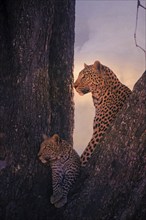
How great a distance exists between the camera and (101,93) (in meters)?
6.99

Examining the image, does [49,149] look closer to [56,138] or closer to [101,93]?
[56,138]

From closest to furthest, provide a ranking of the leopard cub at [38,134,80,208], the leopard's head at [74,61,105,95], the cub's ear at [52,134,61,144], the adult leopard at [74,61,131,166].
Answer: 1. the leopard cub at [38,134,80,208]
2. the cub's ear at [52,134,61,144]
3. the adult leopard at [74,61,131,166]
4. the leopard's head at [74,61,105,95]

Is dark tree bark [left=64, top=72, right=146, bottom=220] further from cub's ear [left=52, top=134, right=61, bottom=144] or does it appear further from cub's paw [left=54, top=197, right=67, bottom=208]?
cub's ear [left=52, top=134, right=61, bottom=144]

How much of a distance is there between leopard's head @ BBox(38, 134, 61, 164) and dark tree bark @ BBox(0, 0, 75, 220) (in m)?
0.13

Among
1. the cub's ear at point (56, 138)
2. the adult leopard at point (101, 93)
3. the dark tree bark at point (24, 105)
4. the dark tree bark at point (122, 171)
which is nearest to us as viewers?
the dark tree bark at point (122, 171)

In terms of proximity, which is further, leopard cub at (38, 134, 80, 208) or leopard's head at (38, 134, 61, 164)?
leopard's head at (38, 134, 61, 164)

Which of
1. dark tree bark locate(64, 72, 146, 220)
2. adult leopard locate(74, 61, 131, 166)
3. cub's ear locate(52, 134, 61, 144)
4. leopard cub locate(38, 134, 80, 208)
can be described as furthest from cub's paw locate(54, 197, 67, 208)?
cub's ear locate(52, 134, 61, 144)

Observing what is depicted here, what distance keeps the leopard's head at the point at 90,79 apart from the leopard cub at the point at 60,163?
1103 millimetres

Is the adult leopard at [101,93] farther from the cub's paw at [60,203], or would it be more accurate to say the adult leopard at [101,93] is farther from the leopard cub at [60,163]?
the cub's paw at [60,203]

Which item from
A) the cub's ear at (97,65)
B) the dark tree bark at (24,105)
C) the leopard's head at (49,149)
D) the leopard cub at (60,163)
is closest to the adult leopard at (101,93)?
the cub's ear at (97,65)

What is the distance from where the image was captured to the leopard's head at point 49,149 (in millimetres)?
5942

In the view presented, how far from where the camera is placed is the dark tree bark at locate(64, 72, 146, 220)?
4828 mm

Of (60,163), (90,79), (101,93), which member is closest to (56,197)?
(60,163)

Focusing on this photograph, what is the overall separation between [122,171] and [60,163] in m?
1.63
